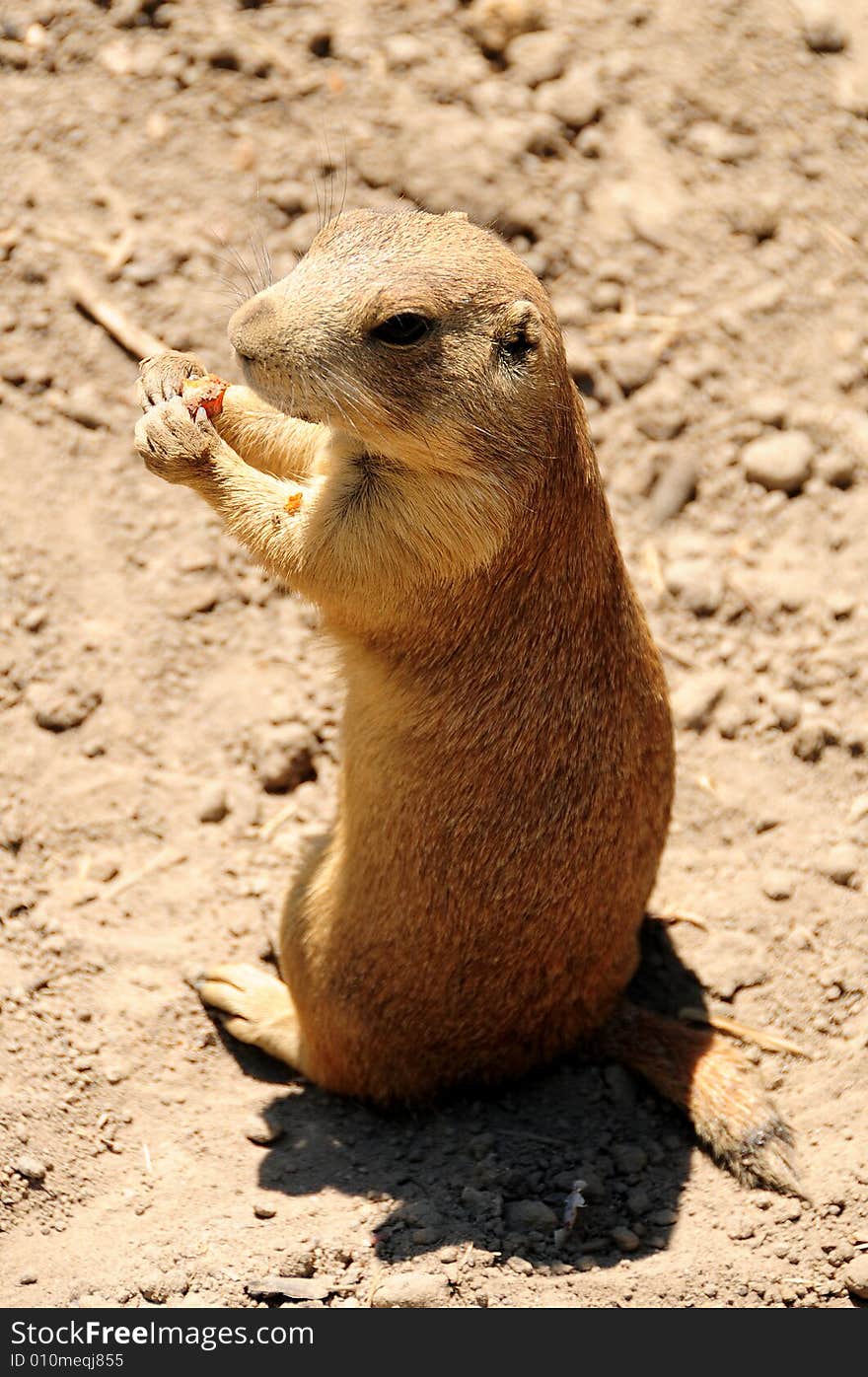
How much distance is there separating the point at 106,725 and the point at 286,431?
1.65 metres

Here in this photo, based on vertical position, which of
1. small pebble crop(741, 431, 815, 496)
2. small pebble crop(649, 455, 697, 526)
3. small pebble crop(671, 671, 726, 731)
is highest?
small pebble crop(741, 431, 815, 496)

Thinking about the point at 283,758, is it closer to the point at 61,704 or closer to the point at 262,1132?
the point at 61,704

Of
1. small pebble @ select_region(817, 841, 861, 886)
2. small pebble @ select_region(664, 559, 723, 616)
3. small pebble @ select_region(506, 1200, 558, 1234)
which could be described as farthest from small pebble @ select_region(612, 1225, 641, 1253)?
small pebble @ select_region(664, 559, 723, 616)

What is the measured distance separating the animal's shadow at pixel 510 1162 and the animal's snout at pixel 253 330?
2466mm

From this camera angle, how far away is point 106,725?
5742 mm

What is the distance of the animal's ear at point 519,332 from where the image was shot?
391 centimetres

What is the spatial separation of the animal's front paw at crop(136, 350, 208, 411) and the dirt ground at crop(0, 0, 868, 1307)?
65 cm

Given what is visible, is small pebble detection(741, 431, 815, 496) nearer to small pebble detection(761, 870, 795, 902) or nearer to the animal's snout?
small pebble detection(761, 870, 795, 902)

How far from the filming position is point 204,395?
4488 millimetres

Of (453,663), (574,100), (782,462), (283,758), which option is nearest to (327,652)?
(283,758)

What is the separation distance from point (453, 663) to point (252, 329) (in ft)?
3.66

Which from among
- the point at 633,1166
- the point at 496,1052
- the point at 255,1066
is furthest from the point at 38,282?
the point at 633,1166

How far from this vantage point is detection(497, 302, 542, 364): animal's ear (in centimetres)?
391
